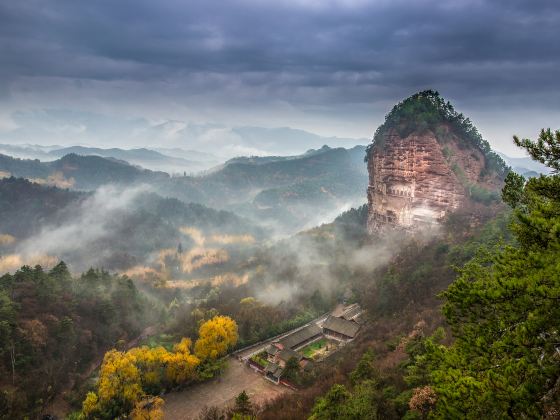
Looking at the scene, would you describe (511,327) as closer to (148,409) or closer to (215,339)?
(148,409)

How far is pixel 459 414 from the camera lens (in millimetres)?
9359

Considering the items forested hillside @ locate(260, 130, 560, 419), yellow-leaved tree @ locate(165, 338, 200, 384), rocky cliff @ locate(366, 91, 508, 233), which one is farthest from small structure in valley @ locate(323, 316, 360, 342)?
forested hillside @ locate(260, 130, 560, 419)

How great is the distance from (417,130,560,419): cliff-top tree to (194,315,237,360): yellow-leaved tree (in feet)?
132

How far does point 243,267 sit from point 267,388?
257 feet

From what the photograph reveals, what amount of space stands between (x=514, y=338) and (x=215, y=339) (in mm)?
43834

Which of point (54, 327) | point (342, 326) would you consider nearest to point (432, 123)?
point (342, 326)

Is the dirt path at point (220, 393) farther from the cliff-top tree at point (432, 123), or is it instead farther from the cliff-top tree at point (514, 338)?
the cliff-top tree at point (432, 123)

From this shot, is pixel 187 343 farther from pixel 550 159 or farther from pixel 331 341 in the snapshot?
pixel 550 159

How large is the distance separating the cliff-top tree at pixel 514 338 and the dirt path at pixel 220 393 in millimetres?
31000

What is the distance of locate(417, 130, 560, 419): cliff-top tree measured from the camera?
9.02 metres

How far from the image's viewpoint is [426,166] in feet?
251

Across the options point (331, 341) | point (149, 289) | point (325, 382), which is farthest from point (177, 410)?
point (149, 289)

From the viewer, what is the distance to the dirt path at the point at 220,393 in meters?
39.6

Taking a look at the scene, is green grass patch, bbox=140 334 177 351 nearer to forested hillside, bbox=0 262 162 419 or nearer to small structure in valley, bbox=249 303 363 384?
forested hillside, bbox=0 262 162 419
